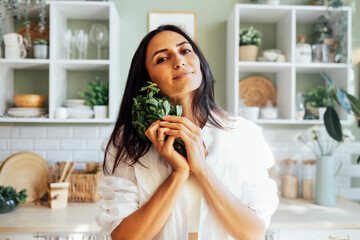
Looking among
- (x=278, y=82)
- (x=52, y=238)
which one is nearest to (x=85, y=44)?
(x=52, y=238)

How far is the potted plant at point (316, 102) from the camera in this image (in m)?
2.47

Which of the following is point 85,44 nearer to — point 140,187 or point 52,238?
point 52,238

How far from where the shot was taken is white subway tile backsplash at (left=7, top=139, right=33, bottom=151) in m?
2.56

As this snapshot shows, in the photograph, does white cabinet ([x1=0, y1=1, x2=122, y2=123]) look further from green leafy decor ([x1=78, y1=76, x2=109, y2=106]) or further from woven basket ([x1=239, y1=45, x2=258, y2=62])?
woven basket ([x1=239, y1=45, x2=258, y2=62])

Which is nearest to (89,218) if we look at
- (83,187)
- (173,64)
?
(83,187)

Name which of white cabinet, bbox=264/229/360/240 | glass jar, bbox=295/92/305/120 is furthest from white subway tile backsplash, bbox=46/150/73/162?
glass jar, bbox=295/92/305/120

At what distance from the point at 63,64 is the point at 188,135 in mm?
1669

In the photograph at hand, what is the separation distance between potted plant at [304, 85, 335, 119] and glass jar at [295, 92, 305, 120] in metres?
0.05

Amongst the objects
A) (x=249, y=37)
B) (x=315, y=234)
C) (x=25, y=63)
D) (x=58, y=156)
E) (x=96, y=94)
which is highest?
(x=249, y=37)

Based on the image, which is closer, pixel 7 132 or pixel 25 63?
pixel 25 63

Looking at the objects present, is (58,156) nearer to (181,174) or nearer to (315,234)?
(181,174)

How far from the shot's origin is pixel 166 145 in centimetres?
102

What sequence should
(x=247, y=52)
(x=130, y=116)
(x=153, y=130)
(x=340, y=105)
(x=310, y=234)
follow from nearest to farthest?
(x=153, y=130)
(x=130, y=116)
(x=310, y=234)
(x=340, y=105)
(x=247, y=52)

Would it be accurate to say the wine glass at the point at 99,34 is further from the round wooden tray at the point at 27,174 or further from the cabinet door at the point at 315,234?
the cabinet door at the point at 315,234
